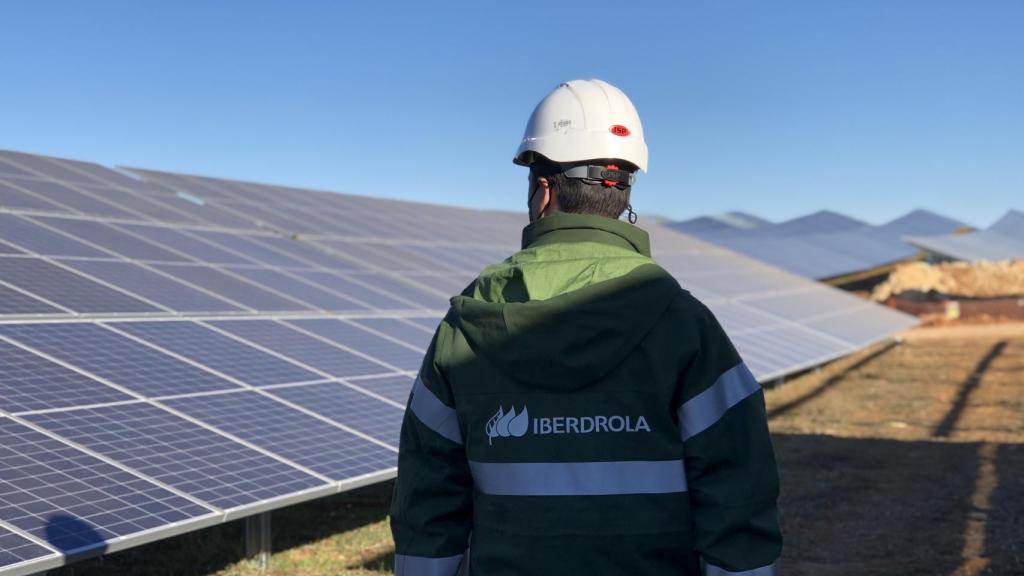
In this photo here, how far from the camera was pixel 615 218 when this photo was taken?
273 cm

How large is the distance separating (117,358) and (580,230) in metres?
5.67

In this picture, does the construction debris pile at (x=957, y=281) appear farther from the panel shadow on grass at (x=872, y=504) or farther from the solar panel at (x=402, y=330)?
the solar panel at (x=402, y=330)

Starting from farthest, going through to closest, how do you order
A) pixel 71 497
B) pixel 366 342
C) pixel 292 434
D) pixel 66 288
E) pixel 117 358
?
pixel 366 342 → pixel 66 288 → pixel 117 358 → pixel 292 434 → pixel 71 497

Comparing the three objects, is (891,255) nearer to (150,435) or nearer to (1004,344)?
(1004,344)

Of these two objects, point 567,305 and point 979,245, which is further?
point 979,245

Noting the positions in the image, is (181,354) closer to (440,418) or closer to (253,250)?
(253,250)

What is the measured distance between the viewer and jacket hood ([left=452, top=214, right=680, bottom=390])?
8.11ft

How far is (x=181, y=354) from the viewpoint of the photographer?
26.0 ft

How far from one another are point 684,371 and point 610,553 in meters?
0.46

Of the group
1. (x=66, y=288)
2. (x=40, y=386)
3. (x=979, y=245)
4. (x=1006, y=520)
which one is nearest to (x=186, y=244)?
(x=66, y=288)

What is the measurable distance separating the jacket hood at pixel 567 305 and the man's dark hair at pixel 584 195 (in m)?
0.08

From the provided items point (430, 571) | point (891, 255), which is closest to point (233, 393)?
point (430, 571)

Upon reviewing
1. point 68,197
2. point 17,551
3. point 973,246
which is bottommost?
point 17,551

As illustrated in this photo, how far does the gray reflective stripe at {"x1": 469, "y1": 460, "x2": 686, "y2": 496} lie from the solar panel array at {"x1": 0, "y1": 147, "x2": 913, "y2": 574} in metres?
2.98
